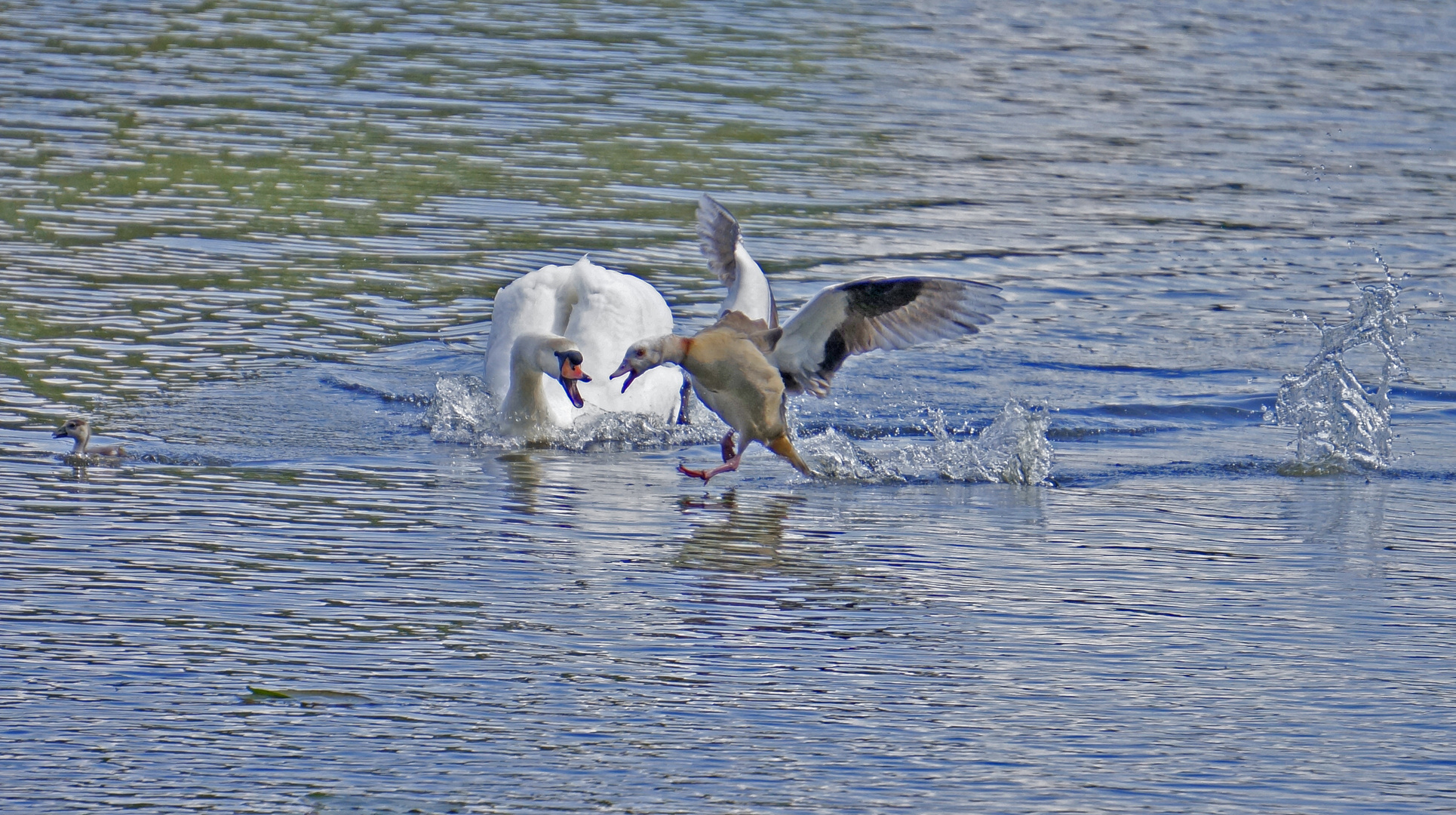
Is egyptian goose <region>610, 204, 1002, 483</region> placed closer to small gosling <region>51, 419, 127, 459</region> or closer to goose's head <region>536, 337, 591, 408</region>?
goose's head <region>536, 337, 591, 408</region>

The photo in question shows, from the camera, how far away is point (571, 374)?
976 cm

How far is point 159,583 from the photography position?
6.66 m

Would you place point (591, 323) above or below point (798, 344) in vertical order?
below

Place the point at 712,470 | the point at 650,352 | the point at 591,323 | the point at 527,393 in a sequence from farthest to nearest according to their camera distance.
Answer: the point at 591,323 → the point at 527,393 → the point at 650,352 → the point at 712,470

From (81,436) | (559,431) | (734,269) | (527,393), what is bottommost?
(559,431)

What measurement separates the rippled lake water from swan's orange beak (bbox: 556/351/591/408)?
276mm

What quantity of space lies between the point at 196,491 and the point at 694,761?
11.2 ft

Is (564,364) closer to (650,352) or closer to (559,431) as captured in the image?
(559,431)

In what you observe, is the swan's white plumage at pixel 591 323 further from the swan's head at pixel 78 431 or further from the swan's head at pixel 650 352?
the swan's head at pixel 78 431

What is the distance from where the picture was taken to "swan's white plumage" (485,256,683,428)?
1034 cm

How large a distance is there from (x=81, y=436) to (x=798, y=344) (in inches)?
119

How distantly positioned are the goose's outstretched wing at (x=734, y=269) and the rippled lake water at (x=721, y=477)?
59cm

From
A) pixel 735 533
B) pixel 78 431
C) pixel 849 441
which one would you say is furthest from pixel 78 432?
pixel 849 441

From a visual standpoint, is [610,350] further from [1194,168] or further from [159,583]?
[1194,168]
